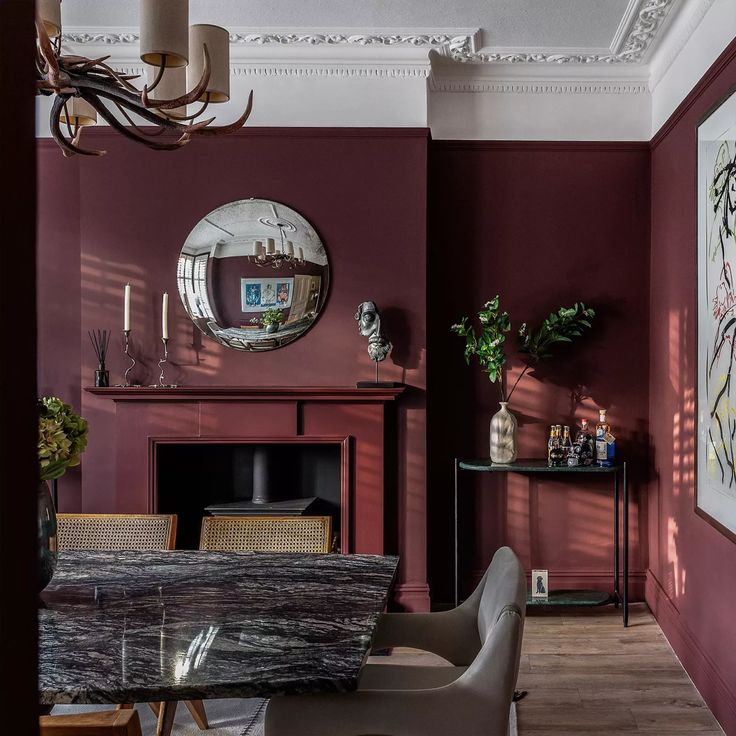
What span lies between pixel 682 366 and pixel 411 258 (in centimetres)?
146

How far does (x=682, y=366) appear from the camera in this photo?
3.64 meters

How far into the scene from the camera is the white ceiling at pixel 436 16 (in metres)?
3.59

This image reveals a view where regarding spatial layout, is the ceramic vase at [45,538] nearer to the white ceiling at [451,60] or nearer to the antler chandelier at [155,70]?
the antler chandelier at [155,70]

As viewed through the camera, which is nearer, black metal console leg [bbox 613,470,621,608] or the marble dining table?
the marble dining table

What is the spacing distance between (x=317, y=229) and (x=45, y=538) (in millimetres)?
2558

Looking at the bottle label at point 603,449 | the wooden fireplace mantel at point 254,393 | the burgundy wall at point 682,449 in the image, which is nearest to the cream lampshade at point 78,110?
the wooden fireplace mantel at point 254,393

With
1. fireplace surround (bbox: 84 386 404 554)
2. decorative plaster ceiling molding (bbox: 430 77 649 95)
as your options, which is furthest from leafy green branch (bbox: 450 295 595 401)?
decorative plaster ceiling molding (bbox: 430 77 649 95)

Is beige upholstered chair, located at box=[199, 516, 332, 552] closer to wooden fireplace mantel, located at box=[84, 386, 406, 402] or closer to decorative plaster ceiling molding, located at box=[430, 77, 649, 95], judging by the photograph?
wooden fireplace mantel, located at box=[84, 386, 406, 402]

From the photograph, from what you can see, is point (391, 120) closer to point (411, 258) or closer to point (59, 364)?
point (411, 258)

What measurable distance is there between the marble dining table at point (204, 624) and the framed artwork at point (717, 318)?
4.40 ft

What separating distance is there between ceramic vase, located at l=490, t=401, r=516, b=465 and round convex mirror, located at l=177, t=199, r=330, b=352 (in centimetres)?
112

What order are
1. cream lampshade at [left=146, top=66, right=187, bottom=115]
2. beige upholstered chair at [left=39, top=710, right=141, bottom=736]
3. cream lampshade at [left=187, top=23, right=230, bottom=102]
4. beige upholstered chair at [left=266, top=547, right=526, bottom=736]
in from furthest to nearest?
cream lampshade at [left=146, top=66, right=187, bottom=115]
cream lampshade at [left=187, top=23, right=230, bottom=102]
beige upholstered chair at [left=266, top=547, right=526, bottom=736]
beige upholstered chair at [left=39, top=710, right=141, bottom=736]

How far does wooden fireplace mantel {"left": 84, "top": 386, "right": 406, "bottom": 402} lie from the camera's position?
3928 millimetres

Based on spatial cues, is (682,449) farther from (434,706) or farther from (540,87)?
(434,706)
